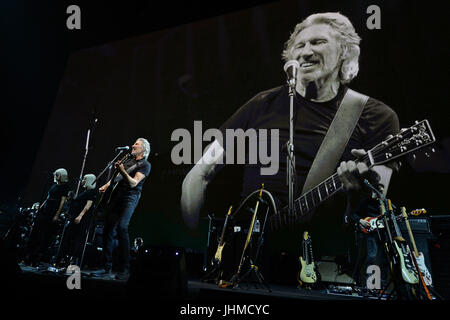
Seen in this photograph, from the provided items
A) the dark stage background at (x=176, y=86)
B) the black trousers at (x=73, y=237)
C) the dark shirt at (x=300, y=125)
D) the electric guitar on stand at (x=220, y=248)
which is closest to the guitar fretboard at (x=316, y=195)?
the dark shirt at (x=300, y=125)

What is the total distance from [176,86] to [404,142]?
3.70m

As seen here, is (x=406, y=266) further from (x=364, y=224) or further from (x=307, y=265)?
(x=307, y=265)

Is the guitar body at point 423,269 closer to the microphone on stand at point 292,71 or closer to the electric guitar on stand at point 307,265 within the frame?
the electric guitar on stand at point 307,265

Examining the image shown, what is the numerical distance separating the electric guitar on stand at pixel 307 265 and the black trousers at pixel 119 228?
6.68 ft

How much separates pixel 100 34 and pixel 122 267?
4.96 meters

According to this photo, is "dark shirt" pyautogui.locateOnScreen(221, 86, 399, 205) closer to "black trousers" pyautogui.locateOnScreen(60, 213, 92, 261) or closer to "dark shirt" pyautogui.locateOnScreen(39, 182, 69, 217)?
"black trousers" pyautogui.locateOnScreen(60, 213, 92, 261)

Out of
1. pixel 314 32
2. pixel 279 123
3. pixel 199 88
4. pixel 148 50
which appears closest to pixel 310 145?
pixel 279 123

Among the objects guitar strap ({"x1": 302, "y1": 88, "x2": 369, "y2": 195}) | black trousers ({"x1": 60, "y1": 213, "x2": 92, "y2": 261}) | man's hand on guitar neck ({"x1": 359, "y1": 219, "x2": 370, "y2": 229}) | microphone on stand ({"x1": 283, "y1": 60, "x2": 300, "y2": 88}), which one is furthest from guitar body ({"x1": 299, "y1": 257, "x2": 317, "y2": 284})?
black trousers ({"x1": 60, "y1": 213, "x2": 92, "y2": 261})

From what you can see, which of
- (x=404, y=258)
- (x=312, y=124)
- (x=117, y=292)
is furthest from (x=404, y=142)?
(x=117, y=292)

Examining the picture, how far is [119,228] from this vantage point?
322 centimetres

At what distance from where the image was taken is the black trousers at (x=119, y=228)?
10.4ft

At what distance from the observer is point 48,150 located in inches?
238

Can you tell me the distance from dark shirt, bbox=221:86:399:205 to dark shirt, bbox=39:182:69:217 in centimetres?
260

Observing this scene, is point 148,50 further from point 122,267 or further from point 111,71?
point 122,267
